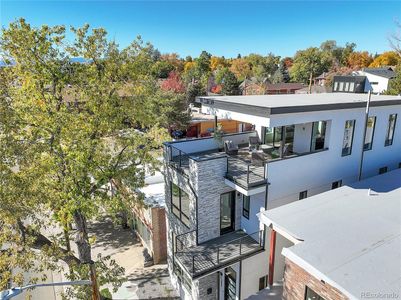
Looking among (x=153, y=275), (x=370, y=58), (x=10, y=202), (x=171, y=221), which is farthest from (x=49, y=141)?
(x=370, y=58)

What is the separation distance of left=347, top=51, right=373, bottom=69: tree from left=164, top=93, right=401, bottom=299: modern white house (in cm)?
8871

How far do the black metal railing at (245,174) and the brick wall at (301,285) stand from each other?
315cm

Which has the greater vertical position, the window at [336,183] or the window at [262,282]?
the window at [336,183]

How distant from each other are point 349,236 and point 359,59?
10014 cm

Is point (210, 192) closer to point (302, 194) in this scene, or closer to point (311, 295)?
point (302, 194)

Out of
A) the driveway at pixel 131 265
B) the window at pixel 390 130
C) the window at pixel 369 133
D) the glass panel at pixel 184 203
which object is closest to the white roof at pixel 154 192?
the glass panel at pixel 184 203

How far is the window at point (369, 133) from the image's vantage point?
1334cm

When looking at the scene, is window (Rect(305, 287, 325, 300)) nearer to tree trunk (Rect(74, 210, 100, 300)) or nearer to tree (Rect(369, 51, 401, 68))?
tree trunk (Rect(74, 210, 100, 300))

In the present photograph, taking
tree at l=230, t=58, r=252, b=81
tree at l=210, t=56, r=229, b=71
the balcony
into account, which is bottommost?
the balcony

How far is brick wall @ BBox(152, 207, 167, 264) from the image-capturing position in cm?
1509

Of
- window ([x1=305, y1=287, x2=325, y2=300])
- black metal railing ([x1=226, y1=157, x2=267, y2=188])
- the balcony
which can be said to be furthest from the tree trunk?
window ([x1=305, y1=287, x2=325, y2=300])

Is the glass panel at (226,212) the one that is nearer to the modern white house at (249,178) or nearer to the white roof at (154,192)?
the modern white house at (249,178)

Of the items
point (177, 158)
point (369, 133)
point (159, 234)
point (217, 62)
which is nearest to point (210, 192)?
point (177, 158)

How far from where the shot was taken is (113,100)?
10.8m
